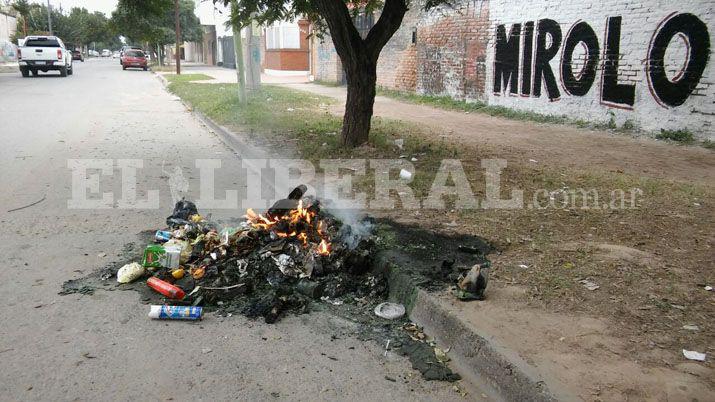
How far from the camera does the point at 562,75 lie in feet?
41.7

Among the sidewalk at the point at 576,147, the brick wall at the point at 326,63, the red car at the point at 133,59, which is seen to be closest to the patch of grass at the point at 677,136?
the sidewalk at the point at 576,147

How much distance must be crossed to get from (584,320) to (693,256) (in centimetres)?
173

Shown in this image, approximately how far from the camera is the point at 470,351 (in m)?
3.29

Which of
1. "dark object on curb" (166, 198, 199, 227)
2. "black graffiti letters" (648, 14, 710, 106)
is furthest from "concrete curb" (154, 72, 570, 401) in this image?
"black graffiti letters" (648, 14, 710, 106)

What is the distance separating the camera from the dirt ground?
9.57ft

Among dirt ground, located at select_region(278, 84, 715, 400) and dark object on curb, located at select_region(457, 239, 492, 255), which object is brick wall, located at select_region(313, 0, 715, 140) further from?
dark object on curb, located at select_region(457, 239, 492, 255)

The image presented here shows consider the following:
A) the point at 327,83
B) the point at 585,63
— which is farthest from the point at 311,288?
the point at 327,83

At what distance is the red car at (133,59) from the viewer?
42.4 m

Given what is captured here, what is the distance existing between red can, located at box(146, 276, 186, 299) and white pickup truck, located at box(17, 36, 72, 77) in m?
29.9

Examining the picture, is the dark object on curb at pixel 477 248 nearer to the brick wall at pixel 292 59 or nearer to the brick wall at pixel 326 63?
the brick wall at pixel 326 63

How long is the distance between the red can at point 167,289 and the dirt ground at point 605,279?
1943 mm

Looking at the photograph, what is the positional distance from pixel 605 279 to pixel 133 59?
44.5 meters

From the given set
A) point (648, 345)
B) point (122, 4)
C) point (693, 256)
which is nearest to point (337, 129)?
point (122, 4)

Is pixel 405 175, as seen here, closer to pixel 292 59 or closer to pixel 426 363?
pixel 426 363
